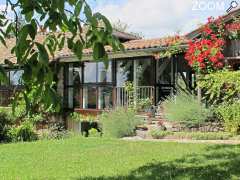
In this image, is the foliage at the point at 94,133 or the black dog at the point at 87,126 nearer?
the foliage at the point at 94,133

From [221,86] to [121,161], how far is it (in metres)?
6.55

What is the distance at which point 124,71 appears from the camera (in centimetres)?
2033

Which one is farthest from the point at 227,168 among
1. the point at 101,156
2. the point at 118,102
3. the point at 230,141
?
the point at 118,102

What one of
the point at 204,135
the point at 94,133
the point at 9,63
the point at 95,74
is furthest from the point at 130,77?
the point at 9,63

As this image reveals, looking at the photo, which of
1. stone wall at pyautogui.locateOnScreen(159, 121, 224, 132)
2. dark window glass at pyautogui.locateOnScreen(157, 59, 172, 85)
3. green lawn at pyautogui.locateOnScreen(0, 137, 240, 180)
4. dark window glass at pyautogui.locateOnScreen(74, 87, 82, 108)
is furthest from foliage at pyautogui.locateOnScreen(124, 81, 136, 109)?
green lawn at pyautogui.locateOnScreen(0, 137, 240, 180)

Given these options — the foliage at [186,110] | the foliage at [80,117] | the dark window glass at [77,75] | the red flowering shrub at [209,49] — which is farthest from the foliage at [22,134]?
the red flowering shrub at [209,49]

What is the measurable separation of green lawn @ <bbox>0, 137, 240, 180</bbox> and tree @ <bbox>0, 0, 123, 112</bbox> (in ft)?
17.6

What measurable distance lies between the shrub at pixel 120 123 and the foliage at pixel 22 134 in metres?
2.95

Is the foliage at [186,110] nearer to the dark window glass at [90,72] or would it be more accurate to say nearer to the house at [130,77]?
the house at [130,77]

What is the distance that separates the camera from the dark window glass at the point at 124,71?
20156 millimetres

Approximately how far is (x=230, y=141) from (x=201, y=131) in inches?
76.6

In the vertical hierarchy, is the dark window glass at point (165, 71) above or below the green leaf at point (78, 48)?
above

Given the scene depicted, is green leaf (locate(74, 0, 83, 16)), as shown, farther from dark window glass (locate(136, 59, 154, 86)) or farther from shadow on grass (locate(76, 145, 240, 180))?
dark window glass (locate(136, 59, 154, 86))

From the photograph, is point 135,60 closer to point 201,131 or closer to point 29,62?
point 201,131
